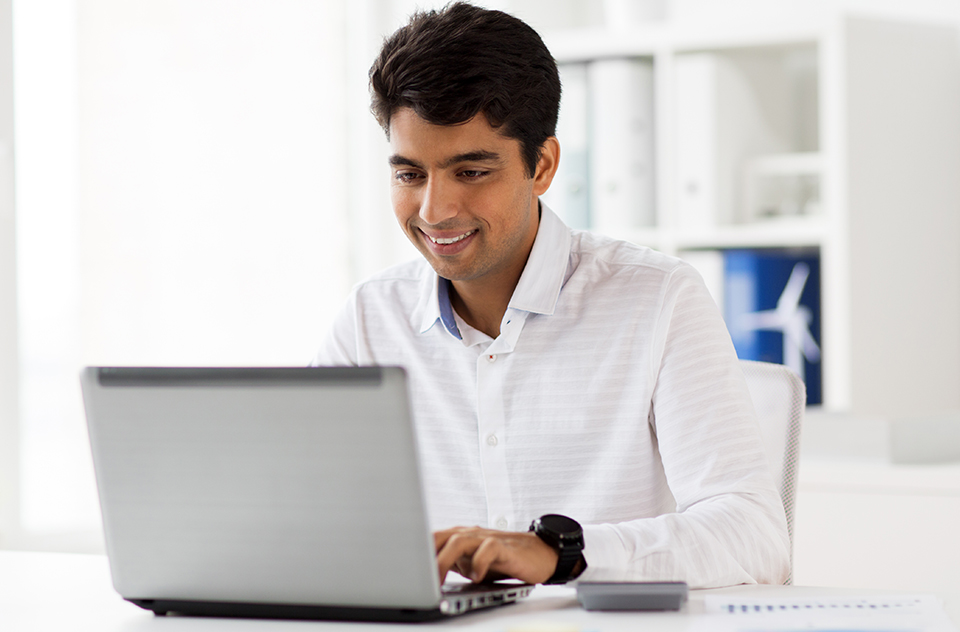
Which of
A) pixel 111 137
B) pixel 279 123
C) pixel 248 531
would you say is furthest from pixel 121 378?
pixel 279 123

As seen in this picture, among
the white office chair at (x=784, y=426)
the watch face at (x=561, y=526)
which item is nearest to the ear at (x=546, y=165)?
the white office chair at (x=784, y=426)

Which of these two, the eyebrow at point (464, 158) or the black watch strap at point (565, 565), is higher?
the eyebrow at point (464, 158)

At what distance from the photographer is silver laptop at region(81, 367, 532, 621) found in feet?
2.45

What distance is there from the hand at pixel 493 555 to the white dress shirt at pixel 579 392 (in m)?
0.29

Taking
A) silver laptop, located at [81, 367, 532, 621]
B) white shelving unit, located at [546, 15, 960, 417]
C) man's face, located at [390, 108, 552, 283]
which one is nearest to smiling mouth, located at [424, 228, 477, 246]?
man's face, located at [390, 108, 552, 283]

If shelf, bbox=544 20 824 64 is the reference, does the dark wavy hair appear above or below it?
below

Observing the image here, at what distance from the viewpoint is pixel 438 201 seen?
1.24 meters

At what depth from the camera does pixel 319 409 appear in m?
0.75

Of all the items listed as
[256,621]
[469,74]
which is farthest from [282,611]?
[469,74]

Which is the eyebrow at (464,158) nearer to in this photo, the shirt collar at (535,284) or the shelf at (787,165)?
the shirt collar at (535,284)

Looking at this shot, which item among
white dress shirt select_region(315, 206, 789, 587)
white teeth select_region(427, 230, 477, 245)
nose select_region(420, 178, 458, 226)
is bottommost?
white dress shirt select_region(315, 206, 789, 587)

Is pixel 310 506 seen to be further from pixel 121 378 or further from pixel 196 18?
pixel 196 18

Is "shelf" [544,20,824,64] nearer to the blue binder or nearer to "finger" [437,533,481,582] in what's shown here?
the blue binder

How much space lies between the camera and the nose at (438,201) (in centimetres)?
124
